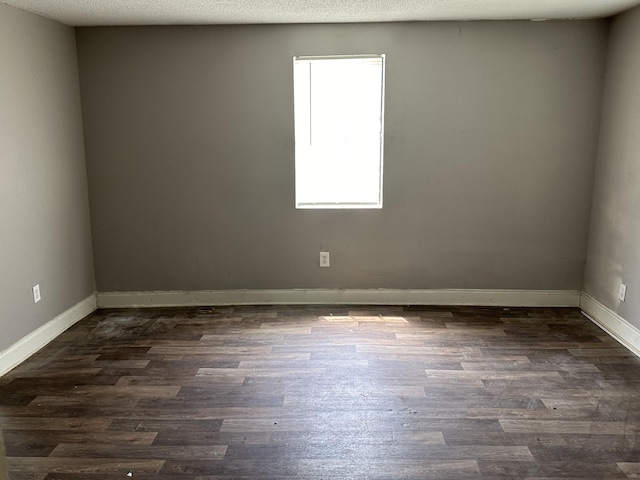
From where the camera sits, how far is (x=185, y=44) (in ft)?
12.2

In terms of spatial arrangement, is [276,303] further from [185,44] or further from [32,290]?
[185,44]

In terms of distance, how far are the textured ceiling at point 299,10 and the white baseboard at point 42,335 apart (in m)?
2.01

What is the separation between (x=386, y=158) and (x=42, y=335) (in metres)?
2.71

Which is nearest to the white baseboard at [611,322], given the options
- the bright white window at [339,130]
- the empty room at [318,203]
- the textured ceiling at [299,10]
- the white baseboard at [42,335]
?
the empty room at [318,203]

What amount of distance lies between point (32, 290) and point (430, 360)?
256 cm

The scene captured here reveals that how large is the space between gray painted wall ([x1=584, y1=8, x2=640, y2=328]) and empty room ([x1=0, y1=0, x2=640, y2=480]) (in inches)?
0.8

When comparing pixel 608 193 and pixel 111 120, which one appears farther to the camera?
pixel 111 120

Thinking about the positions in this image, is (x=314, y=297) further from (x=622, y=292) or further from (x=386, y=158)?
(x=622, y=292)

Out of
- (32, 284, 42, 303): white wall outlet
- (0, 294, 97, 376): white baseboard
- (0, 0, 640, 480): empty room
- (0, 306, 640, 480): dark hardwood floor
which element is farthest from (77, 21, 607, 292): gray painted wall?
(32, 284, 42, 303): white wall outlet

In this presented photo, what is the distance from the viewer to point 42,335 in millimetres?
3301

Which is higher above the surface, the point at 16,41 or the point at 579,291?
the point at 16,41

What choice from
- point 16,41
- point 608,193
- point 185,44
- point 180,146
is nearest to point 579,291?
point 608,193

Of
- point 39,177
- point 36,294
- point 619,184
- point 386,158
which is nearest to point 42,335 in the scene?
point 36,294

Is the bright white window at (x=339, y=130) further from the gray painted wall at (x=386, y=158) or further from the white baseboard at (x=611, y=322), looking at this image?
the white baseboard at (x=611, y=322)
